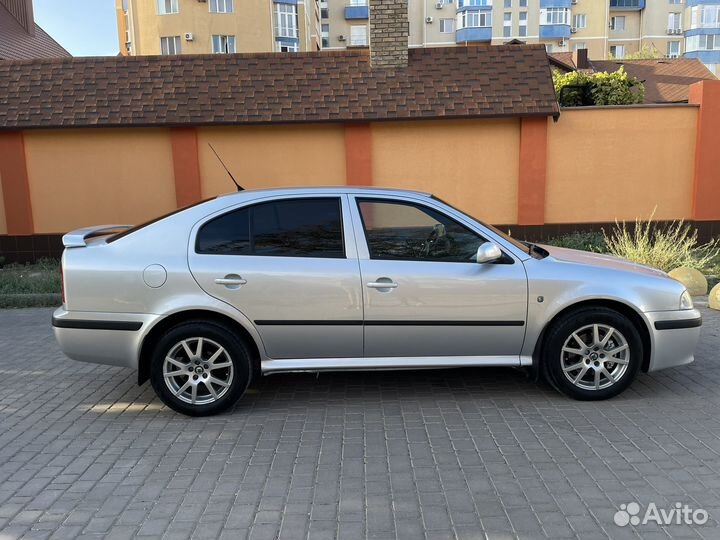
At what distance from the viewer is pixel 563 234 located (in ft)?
38.2

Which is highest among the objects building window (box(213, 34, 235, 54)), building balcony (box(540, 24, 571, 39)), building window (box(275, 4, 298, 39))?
building balcony (box(540, 24, 571, 39))

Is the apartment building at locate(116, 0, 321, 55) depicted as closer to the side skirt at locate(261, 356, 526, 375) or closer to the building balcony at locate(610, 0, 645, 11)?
the side skirt at locate(261, 356, 526, 375)

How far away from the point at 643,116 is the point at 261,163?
7.17 m

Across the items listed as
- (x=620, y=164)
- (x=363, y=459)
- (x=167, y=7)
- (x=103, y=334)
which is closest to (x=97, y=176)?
(x=103, y=334)

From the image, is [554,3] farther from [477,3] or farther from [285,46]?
[285,46]

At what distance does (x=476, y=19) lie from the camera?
61.9 metres

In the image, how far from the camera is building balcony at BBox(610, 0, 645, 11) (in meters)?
65.2

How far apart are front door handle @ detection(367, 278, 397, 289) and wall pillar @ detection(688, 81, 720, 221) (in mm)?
9246

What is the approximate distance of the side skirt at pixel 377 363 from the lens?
4660 millimetres

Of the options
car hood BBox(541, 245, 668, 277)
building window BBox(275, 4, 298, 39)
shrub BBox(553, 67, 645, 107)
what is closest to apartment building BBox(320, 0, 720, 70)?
building window BBox(275, 4, 298, 39)

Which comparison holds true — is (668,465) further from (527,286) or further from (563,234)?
(563,234)

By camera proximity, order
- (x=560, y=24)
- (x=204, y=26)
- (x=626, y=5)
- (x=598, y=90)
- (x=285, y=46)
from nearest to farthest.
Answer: (x=598, y=90) < (x=204, y=26) < (x=285, y=46) < (x=560, y=24) < (x=626, y=5)

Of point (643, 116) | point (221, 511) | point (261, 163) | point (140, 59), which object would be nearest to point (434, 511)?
point (221, 511)

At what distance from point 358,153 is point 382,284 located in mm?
7268
